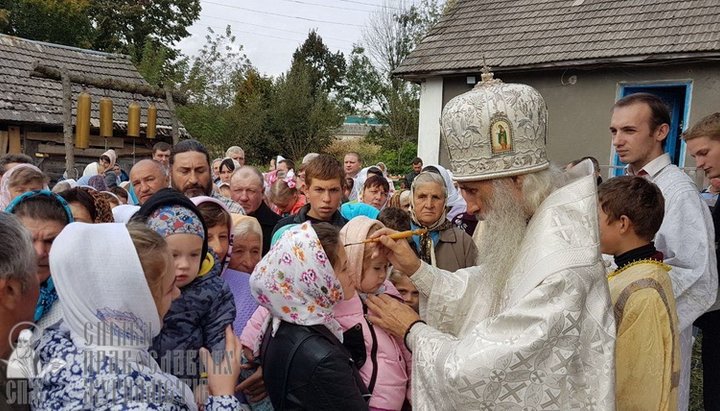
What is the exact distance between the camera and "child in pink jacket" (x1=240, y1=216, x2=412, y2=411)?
2820 millimetres

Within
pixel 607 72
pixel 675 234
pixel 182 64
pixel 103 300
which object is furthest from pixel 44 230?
pixel 182 64

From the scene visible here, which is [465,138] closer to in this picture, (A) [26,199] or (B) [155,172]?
(A) [26,199]

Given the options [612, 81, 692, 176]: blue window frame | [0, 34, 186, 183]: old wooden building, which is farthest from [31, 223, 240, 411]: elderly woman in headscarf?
[0, 34, 186, 183]: old wooden building

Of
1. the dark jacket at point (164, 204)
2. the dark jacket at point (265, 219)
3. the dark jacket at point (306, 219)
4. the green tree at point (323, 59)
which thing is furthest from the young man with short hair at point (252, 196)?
the green tree at point (323, 59)

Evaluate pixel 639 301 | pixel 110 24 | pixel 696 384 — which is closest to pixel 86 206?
pixel 639 301

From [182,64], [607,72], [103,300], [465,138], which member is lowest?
[103,300]

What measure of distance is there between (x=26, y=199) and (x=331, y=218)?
2173 millimetres

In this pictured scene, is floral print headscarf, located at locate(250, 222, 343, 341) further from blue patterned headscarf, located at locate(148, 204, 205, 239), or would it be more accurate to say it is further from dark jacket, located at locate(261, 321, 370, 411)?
blue patterned headscarf, located at locate(148, 204, 205, 239)

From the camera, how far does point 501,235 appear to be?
2455 mm

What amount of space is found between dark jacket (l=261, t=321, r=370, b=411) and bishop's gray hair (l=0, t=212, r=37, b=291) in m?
1.01

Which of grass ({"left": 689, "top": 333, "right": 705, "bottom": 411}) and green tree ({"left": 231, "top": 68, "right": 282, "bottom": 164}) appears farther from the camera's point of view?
green tree ({"left": 231, "top": 68, "right": 282, "bottom": 164})

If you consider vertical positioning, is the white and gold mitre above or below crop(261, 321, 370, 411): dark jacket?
above

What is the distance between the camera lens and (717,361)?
366 centimetres

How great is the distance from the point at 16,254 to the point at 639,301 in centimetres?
225
